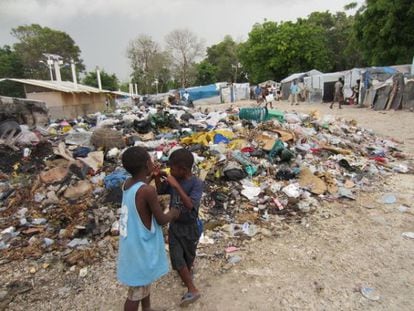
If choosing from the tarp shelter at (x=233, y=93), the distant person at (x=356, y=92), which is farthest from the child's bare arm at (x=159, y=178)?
the tarp shelter at (x=233, y=93)

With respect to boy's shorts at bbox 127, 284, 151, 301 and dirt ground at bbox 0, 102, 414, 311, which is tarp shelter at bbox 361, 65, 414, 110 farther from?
boy's shorts at bbox 127, 284, 151, 301

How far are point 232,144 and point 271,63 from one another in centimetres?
2897

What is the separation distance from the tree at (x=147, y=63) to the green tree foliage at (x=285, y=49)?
1404cm

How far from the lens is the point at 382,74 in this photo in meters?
14.2

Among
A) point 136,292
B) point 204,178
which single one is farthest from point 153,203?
point 204,178

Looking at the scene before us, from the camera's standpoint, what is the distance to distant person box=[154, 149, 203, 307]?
198cm

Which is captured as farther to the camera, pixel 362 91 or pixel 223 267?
pixel 362 91

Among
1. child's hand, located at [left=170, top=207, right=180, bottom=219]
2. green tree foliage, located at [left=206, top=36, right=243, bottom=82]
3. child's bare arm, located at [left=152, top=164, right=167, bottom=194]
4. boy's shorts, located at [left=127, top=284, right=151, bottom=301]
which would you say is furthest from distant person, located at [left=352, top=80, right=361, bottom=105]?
green tree foliage, located at [left=206, top=36, right=243, bottom=82]

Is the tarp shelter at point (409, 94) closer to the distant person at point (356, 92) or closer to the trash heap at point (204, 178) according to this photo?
the distant person at point (356, 92)

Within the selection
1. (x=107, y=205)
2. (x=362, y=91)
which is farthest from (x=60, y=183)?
(x=362, y=91)

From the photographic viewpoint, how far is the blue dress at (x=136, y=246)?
1.68m

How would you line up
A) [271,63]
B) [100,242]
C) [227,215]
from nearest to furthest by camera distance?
1. [100,242]
2. [227,215]
3. [271,63]

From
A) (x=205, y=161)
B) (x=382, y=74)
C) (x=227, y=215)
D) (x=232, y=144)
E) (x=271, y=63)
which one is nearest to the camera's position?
(x=227, y=215)

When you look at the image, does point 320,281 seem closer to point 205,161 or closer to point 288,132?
point 205,161
